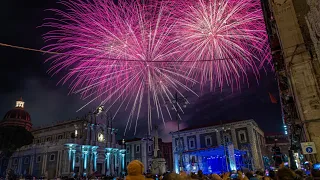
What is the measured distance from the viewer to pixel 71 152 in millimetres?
44250

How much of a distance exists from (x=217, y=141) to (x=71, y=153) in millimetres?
27568

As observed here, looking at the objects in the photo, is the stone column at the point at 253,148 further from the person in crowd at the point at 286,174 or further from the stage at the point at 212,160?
the person in crowd at the point at 286,174

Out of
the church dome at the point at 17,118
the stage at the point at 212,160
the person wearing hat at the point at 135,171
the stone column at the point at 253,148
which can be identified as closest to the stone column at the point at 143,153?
the stage at the point at 212,160

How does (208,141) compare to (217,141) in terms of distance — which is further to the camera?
(208,141)

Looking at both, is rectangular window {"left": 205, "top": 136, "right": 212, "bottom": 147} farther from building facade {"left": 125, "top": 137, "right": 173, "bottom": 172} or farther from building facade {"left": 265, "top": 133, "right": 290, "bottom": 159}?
building facade {"left": 125, "top": 137, "right": 173, "bottom": 172}

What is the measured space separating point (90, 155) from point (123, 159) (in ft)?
33.8

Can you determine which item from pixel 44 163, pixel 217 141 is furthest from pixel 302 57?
pixel 44 163

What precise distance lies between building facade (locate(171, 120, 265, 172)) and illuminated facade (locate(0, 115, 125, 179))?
663 inches

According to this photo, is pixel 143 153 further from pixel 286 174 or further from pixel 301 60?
pixel 286 174

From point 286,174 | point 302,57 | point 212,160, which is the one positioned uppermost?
point 302,57

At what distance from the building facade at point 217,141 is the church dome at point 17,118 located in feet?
126

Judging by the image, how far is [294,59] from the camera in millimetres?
10250

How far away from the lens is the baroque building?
143 ft

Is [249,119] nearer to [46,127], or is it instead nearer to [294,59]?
[294,59]
